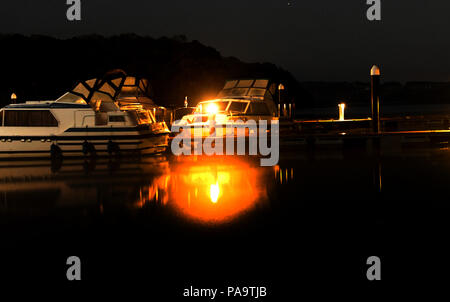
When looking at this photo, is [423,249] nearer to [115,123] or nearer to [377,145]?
[115,123]

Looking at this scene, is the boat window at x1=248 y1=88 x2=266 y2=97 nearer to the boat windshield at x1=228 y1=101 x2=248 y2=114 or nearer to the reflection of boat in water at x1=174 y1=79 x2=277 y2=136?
the reflection of boat in water at x1=174 y1=79 x2=277 y2=136

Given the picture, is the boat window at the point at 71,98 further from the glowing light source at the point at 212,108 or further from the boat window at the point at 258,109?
the boat window at the point at 258,109

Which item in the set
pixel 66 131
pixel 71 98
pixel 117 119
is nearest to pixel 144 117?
pixel 117 119

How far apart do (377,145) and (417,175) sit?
8.63m

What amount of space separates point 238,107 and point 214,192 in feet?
43.4

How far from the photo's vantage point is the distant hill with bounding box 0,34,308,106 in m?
126

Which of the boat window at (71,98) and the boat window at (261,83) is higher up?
the boat window at (261,83)

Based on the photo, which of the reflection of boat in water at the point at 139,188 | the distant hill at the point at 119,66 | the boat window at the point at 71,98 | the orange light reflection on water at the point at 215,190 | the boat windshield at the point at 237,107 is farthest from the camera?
the distant hill at the point at 119,66

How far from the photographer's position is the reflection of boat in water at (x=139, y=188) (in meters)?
10.5

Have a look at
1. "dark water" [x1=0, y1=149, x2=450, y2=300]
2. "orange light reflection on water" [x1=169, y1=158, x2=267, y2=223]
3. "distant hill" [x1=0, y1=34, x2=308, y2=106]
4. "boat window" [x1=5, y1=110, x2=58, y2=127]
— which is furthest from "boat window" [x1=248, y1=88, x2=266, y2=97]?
"distant hill" [x1=0, y1=34, x2=308, y2=106]

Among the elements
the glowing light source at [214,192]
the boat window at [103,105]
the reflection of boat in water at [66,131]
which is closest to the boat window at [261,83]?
the boat window at [103,105]

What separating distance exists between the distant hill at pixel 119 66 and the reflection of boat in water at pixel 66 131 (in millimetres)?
Answer: 96934

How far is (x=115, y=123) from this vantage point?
2064 centimetres
